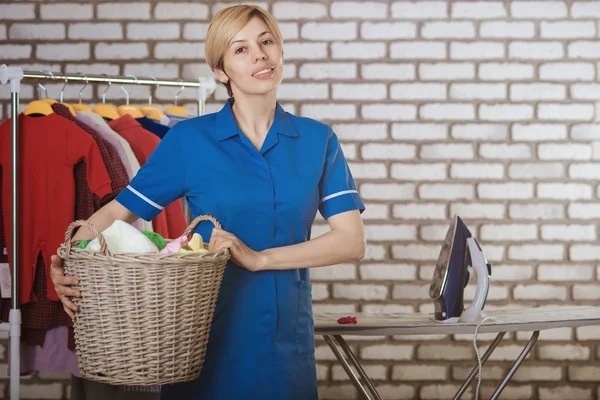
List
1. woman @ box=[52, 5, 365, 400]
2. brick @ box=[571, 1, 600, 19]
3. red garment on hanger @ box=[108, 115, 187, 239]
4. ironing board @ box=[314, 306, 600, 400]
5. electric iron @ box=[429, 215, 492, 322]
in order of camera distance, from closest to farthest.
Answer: woman @ box=[52, 5, 365, 400] → ironing board @ box=[314, 306, 600, 400] → electric iron @ box=[429, 215, 492, 322] → red garment on hanger @ box=[108, 115, 187, 239] → brick @ box=[571, 1, 600, 19]

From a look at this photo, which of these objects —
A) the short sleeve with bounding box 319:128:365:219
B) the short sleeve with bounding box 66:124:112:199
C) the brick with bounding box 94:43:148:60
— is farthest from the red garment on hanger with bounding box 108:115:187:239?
the short sleeve with bounding box 319:128:365:219

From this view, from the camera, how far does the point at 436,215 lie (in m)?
3.22

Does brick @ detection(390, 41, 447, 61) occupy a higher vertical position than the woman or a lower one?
higher

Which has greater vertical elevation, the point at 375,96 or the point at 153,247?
the point at 375,96

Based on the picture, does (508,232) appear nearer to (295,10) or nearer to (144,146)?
(295,10)

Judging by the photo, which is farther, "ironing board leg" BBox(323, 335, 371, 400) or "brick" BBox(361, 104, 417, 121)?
"brick" BBox(361, 104, 417, 121)

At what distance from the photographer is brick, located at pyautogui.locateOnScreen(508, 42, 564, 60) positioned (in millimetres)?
3209

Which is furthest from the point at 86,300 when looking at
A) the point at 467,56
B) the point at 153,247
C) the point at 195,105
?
the point at 467,56

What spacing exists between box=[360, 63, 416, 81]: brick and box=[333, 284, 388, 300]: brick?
0.88m

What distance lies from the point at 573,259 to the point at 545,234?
0.16 metres

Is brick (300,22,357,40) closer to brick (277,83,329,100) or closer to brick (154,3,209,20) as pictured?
brick (277,83,329,100)

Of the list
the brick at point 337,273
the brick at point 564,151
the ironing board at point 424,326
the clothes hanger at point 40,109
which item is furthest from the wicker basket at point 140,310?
the brick at point 564,151

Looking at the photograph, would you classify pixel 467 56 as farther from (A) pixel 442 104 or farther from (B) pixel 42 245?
(B) pixel 42 245

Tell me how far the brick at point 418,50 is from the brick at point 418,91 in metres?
0.11
